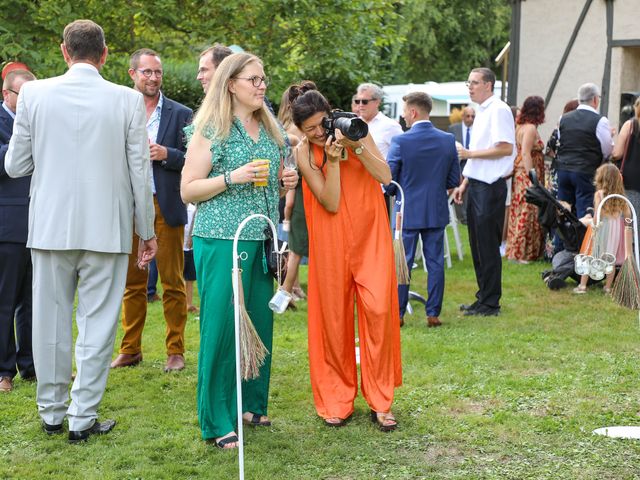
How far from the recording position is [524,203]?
11.8m

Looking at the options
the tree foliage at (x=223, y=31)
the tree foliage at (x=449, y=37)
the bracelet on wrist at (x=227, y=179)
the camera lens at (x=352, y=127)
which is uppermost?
the tree foliage at (x=449, y=37)

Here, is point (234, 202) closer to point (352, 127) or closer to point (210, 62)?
point (352, 127)

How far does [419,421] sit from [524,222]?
6814 millimetres

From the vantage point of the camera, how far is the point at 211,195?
487 cm

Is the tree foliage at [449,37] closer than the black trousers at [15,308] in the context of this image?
No

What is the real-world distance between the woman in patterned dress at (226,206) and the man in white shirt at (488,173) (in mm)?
3692

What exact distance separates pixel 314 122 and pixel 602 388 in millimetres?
2623

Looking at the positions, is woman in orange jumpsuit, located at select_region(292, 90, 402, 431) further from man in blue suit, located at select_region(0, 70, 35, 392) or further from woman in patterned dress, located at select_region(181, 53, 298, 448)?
man in blue suit, located at select_region(0, 70, 35, 392)

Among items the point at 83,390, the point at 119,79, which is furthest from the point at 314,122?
the point at 119,79

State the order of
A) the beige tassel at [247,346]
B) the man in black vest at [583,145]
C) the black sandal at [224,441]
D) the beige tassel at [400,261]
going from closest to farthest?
the beige tassel at [247,346], the black sandal at [224,441], the beige tassel at [400,261], the man in black vest at [583,145]

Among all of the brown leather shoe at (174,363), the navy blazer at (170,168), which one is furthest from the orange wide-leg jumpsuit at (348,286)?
the brown leather shoe at (174,363)

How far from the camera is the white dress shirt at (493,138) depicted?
8.34m

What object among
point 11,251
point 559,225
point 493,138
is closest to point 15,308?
point 11,251

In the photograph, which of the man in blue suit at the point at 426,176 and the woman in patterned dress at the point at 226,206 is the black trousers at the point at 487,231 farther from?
the woman in patterned dress at the point at 226,206
